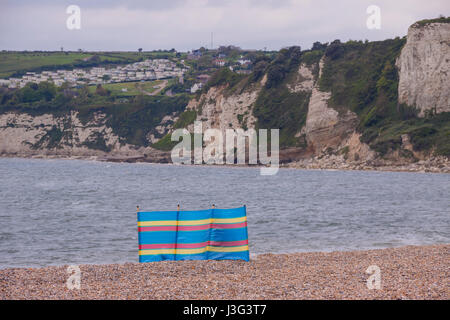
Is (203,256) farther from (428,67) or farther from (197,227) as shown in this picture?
(428,67)

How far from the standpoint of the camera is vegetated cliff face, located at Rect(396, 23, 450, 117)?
299 feet

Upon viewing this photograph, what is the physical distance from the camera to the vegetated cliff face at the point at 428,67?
91000mm

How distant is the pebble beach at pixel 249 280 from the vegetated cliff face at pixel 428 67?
77954mm

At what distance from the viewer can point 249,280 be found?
14172mm

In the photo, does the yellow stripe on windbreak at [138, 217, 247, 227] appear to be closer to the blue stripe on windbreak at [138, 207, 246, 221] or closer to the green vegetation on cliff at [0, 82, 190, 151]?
the blue stripe on windbreak at [138, 207, 246, 221]

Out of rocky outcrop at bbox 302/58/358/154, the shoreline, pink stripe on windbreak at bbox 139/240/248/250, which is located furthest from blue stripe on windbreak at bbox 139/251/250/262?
rocky outcrop at bbox 302/58/358/154

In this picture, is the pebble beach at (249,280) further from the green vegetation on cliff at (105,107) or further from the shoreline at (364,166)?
the green vegetation on cliff at (105,107)

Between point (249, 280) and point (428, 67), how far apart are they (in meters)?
84.2

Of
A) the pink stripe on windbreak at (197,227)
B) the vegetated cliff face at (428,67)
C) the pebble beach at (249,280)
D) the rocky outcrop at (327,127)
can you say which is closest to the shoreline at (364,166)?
the rocky outcrop at (327,127)

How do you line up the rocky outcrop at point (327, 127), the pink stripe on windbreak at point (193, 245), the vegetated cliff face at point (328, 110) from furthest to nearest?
the rocky outcrop at point (327, 127) < the vegetated cliff face at point (328, 110) < the pink stripe on windbreak at point (193, 245)

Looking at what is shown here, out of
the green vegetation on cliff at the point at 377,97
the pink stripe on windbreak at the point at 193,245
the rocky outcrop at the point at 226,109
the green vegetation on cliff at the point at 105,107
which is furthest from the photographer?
the green vegetation on cliff at the point at 105,107

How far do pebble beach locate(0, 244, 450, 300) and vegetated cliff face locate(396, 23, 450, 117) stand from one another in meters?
78.0

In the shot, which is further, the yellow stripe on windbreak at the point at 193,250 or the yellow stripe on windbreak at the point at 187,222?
the yellow stripe on windbreak at the point at 193,250
